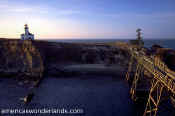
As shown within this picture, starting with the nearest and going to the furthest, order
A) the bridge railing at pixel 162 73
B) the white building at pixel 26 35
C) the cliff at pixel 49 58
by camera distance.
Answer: the bridge railing at pixel 162 73 → the cliff at pixel 49 58 → the white building at pixel 26 35

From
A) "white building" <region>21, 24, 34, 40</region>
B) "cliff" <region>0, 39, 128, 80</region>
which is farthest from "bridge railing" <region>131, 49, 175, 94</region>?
"white building" <region>21, 24, 34, 40</region>

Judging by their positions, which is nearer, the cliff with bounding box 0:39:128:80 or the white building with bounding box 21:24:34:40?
the cliff with bounding box 0:39:128:80

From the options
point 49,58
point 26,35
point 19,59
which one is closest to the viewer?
point 19,59

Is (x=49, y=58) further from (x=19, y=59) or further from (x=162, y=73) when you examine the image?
(x=162, y=73)

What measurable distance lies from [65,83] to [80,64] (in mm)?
11083

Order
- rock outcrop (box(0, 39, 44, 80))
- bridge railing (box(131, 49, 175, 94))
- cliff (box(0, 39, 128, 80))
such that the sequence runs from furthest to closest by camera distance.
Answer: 1. cliff (box(0, 39, 128, 80))
2. rock outcrop (box(0, 39, 44, 80))
3. bridge railing (box(131, 49, 175, 94))

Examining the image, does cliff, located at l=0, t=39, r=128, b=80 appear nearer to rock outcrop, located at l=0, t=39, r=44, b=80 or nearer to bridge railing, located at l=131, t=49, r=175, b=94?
rock outcrop, located at l=0, t=39, r=44, b=80

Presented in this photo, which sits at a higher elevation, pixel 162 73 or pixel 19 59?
pixel 162 73

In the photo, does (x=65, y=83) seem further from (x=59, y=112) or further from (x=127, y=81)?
(x=127, y=81)

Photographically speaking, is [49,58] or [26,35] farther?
[26,35]

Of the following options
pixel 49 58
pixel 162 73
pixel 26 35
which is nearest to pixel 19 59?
pixel 49 58

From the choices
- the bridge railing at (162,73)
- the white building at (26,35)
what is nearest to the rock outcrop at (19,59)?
the white building at (26,35)

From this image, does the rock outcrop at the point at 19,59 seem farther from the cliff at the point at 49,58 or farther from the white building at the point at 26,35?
the white building at the point at 26,35

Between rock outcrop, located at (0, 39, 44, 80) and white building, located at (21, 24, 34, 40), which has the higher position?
white building, located at (21, 24, 34, 40)
